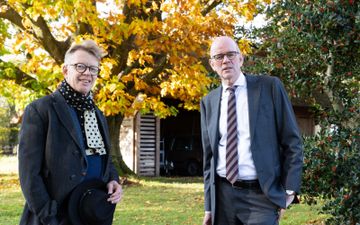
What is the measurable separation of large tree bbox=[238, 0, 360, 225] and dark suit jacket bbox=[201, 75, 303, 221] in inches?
97.6

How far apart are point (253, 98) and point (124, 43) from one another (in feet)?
37.5

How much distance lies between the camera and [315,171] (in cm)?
638

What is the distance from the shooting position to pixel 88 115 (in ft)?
13.0

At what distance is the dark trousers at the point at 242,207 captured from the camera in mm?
3840

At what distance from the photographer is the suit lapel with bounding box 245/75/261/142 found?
3.90 meters

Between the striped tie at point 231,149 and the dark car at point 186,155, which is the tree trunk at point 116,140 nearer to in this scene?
the dark car at point 186,155

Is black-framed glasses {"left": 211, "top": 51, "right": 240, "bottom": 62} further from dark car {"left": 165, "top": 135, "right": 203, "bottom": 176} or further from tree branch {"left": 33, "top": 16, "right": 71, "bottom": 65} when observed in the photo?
dark car {"left": 165, "top": 135, "right": 203, "bottom": 176}

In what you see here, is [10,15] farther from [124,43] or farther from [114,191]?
[114,191]

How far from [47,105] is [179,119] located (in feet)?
70.6

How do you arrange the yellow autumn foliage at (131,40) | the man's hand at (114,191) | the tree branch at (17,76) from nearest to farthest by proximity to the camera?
the man's hand at (114,191) → the yellow autumn foliage at (131,40) → the tree branch at (17,76)

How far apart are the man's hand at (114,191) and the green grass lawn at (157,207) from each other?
5366 mm

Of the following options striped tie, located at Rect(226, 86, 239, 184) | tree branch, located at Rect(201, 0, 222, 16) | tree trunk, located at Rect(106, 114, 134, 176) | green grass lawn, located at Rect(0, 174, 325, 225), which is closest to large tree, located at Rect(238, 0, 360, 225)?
Answer: green grass lawn, located at Rect(0, 174, 325, 225)

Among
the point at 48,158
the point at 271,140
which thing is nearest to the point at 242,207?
→ the point at 271,140

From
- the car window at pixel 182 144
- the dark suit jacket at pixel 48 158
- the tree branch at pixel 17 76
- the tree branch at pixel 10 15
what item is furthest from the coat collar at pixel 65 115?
the car window at pixel 182 144
